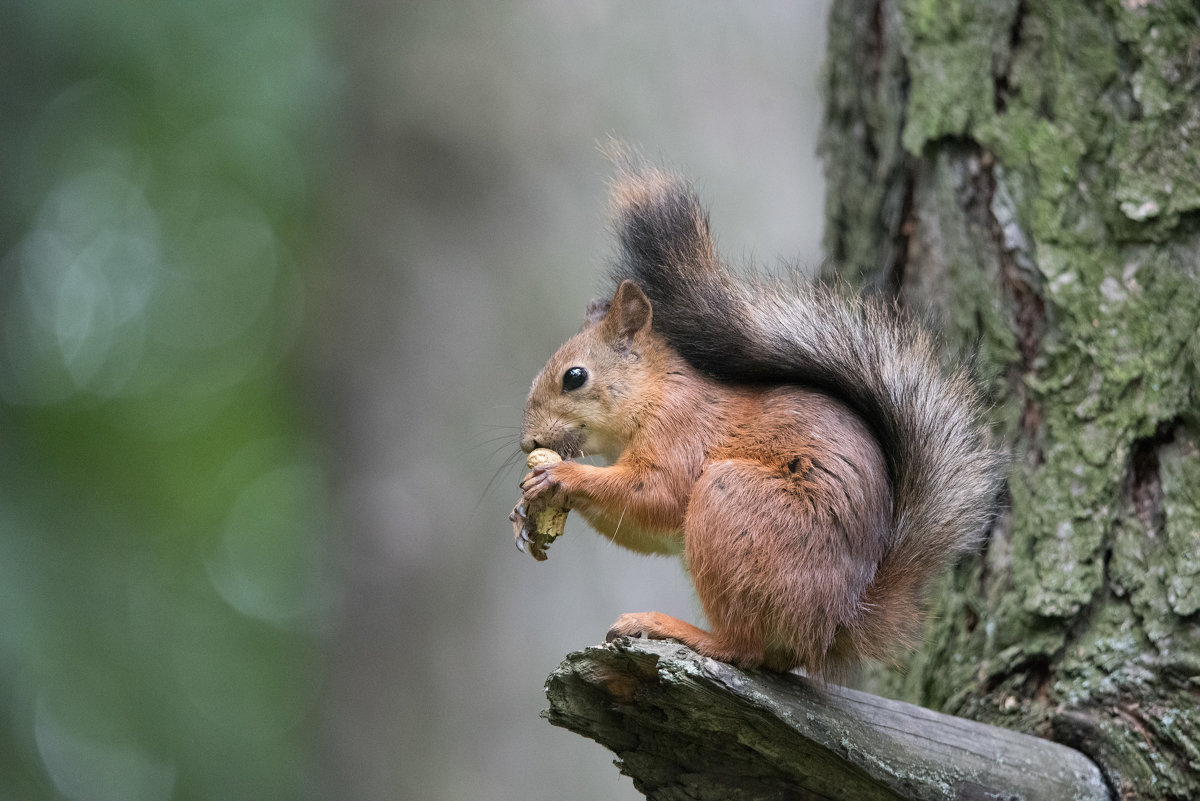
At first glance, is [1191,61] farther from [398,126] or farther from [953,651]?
[398,126]

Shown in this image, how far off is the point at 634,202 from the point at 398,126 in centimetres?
135

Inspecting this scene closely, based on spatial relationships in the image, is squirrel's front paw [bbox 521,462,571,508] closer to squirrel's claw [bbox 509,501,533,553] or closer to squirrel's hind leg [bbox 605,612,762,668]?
squirrel's claw [bbox 509,501,533,553]

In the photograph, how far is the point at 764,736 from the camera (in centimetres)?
114

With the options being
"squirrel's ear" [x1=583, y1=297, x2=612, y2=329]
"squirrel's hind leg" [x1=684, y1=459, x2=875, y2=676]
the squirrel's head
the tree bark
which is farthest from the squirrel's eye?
the tree bark

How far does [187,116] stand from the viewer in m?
4.18

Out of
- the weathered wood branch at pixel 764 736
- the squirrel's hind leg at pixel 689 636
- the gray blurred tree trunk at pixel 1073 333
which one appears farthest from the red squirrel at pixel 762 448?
the gray blurred tree trunk at pixel 1073 333

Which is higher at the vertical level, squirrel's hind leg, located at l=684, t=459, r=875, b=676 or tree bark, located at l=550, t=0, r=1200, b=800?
tree bark, located at l=550, t=0, r=1200, b=800

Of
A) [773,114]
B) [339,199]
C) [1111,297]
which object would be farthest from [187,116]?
[1111,297]

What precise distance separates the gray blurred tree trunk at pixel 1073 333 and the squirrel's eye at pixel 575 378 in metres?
0.61

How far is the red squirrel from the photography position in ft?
4.25

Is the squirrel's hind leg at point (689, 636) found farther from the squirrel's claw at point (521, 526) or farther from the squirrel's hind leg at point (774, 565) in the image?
the squirrel's claw at point (521, 526)

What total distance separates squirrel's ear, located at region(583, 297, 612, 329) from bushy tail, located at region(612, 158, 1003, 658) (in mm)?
264

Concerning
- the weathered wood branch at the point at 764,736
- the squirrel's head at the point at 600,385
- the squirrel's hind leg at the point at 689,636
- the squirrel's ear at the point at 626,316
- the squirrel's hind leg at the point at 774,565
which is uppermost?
the squirrel's ear at the point at 626,316

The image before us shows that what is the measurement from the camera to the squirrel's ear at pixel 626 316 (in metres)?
1.64
